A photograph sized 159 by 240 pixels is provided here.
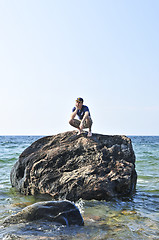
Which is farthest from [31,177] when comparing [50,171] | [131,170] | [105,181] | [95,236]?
[95,236]

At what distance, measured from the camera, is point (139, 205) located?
598cm

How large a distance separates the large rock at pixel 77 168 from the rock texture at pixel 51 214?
148 centimetres

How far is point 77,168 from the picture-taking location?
6566mm

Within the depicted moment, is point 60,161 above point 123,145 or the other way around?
the other way around

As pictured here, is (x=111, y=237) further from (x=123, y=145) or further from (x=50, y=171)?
(x=123, y=145)

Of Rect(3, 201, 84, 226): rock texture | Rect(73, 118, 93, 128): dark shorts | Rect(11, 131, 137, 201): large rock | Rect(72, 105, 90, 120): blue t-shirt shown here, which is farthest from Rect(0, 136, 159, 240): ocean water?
Rect(72, 105, 90, 120): blue t-shirt

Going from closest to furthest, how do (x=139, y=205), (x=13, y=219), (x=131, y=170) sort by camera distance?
1. (x=13, y=219)
2. (x=139, y=205)
3. (x=131, y=170)

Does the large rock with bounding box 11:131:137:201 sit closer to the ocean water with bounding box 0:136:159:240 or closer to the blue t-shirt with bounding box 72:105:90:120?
the ocean water with bounding box 0:136:159:240

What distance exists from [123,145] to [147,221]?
8.68 ft

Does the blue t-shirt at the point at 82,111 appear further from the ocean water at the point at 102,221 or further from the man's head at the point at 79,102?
the ocean water at the point at 102,221

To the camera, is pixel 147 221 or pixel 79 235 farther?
pixel 147 221

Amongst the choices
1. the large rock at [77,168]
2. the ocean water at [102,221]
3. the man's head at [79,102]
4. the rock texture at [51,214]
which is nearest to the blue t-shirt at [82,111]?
the man's head at [79,102]

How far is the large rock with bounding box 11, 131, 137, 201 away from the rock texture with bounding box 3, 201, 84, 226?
1.48m

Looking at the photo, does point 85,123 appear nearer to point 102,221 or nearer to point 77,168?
point 77,168
